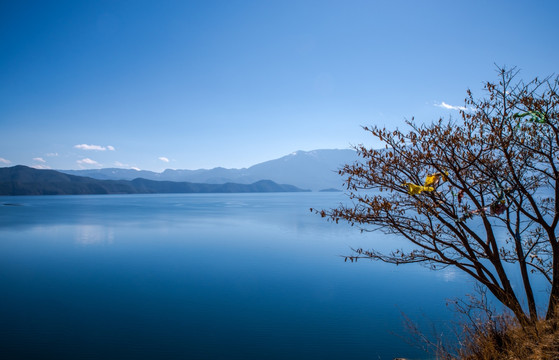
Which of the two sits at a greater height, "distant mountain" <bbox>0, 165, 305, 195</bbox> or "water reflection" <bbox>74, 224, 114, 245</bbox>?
"distant mountain" <bbox>0, 165, 305, 195</bbox>

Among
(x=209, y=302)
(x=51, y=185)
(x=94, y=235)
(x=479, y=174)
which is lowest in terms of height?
(x=209, y=302)

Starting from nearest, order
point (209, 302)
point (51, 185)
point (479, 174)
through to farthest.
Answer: point (479, 174)
point (209, 302)
point (51, 185)

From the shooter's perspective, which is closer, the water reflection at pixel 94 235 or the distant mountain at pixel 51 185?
the water reflection at pixel 94 235

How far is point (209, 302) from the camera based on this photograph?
33.5 ft

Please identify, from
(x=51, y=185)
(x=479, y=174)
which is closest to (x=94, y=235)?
(x=479, y=174)

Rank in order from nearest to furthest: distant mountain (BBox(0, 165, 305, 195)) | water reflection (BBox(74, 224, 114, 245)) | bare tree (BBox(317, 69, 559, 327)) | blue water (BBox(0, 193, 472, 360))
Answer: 1. bare tree (BBox(317, 69, 559, 327))
2. blue water (BBox(0, 193, 472, 360))
3. water reflection (BBox(74, 224, 114, 245))
4. distant mountain (BBox(0, 165, 305, 195))

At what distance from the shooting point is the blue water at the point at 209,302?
23.8ft

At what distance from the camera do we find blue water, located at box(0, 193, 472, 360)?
7254mm

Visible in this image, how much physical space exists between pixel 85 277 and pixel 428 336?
1294cm

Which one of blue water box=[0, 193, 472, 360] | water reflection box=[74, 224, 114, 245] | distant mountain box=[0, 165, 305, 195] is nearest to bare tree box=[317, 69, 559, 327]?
blue water box=[0, 193, 472, 360]

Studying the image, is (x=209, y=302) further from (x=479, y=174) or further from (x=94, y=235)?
(x=94, y=235)

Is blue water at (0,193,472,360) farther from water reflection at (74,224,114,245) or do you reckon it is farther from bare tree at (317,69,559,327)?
bare tree at (317,69,559,327)

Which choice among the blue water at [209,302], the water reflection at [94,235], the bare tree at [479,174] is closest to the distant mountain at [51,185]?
the water reflection at [94,235]

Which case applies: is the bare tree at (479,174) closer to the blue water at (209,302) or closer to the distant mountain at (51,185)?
the blue water at (209,302)
